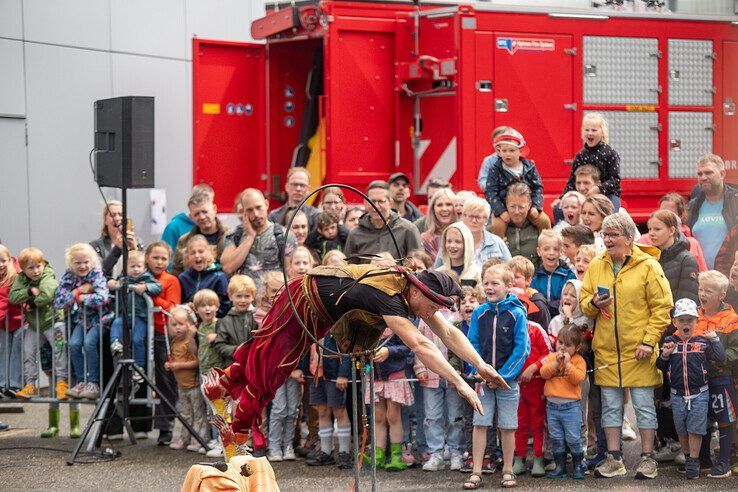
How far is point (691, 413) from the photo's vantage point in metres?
8.55

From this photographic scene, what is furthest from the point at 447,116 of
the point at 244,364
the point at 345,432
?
the point at 244,364

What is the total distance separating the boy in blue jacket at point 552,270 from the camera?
9.49 meters

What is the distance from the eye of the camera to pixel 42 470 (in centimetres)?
941

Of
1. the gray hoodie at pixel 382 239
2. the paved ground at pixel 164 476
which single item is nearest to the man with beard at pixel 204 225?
the gray hoodie at pixel 382 239

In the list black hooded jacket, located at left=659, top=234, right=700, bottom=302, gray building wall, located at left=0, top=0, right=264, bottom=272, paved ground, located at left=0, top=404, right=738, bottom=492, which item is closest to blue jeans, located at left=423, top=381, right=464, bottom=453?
paved ground, located at left=0, top=404, right=738, bottom=492

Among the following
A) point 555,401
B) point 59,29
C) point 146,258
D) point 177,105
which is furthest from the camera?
point 177,105

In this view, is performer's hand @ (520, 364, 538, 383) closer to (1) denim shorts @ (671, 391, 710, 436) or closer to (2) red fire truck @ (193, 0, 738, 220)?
(1) denim shorts @ (671, 391, 710, 436)

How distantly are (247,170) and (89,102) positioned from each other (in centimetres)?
226

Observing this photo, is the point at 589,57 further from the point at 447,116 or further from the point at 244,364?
the point at 244,364

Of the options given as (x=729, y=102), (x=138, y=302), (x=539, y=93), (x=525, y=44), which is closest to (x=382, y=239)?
(x=138, y=302)

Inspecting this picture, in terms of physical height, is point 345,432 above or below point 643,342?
below

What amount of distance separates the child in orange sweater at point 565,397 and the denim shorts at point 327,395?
1.53 meters

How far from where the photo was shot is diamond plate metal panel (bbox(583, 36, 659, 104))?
43.9 feet

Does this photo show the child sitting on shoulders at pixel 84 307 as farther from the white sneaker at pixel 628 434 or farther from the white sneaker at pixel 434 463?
the white sneaker at pixel 628 434
